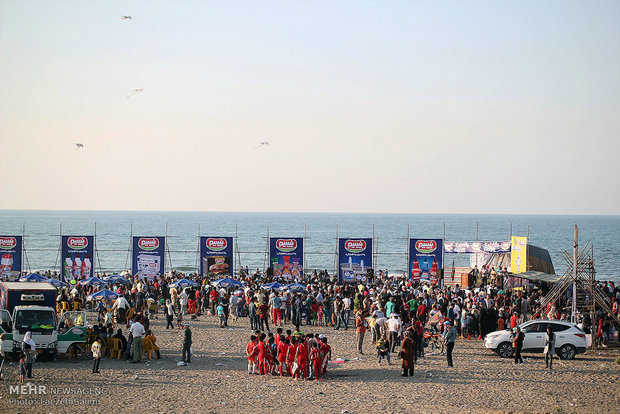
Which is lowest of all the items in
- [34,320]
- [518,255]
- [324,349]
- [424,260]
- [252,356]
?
[252,356]

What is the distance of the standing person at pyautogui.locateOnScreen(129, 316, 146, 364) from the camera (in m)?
19.1

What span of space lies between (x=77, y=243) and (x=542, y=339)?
82.1 feet

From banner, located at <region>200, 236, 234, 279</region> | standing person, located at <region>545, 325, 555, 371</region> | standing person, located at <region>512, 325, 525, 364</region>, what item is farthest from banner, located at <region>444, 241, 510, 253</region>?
standing person, located at <region>545, 325, 555, 371</region>

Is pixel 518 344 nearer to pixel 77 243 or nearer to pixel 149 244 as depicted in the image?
pixel 149 244

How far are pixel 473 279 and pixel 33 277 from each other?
78.2 ft

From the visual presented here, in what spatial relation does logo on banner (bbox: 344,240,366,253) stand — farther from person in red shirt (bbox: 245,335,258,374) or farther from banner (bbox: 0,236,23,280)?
person in red shirt (bbox: 245,335,258,374)

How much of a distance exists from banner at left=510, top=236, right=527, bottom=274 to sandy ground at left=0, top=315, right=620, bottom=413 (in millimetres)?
16162

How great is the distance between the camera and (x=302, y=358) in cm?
1775

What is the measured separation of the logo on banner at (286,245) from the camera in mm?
37025

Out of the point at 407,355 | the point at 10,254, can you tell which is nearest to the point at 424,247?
the point at 407,355

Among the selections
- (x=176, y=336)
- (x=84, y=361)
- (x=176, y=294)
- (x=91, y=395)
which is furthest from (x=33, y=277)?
(x=91, y=395)

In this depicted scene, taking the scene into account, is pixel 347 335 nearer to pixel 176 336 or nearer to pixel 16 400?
pixel 176 336

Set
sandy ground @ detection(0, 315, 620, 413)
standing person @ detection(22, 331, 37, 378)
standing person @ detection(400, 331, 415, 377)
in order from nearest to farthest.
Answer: sandy ground @ detection(0, 315, 620, 413), standing person @ detection(22, 331, 37, 378), standing person @ detection(400, 331, 415, 377)

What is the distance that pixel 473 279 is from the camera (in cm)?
3909
